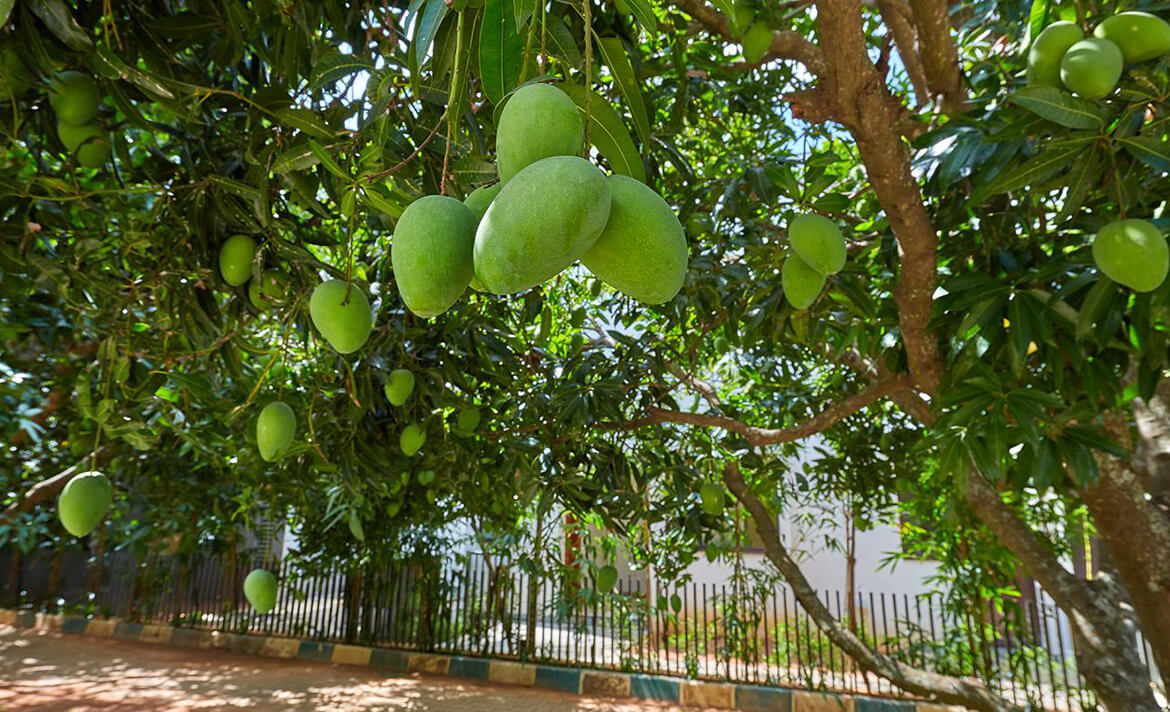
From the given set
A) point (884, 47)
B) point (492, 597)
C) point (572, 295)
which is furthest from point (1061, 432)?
point (492, 597)

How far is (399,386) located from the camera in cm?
225

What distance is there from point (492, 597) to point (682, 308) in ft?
17.8

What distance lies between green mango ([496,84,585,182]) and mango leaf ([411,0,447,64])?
208 mm

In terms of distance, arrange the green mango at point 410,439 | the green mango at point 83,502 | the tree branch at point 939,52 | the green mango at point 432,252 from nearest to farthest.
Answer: the green mango at point 432,252 → the tree branch at point 939,52 → the green mango at point 83,502 → the green mango at point 410,439

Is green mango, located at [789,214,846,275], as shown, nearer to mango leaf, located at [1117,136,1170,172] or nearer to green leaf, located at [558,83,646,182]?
mango leaf, located at [1117,136,1170,172]

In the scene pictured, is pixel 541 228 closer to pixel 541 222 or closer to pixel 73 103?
pixel 541 222

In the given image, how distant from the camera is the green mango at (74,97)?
143 cm

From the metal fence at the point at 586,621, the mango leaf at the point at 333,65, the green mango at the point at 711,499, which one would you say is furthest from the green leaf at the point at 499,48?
the metal fence at the point at 586,621

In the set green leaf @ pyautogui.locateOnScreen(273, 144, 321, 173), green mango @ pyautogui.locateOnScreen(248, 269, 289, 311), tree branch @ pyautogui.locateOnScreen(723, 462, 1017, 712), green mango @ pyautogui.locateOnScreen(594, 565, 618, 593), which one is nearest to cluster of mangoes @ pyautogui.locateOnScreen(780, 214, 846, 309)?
green leaf @ pyautogui.locateOnScreen(273, 144, 321, 173)

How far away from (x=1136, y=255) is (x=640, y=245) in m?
1.46

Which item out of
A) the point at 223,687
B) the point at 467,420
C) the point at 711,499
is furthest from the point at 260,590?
the point at 223,687

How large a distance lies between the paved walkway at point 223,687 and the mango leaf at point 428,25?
213 inches

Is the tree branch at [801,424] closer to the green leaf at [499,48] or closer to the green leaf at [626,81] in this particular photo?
the green leaf at [626,81]

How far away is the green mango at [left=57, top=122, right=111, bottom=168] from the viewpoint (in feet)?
4.91
